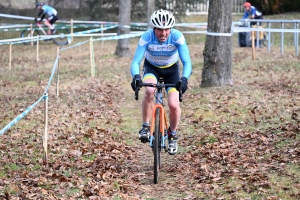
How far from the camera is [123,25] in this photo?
2373 cm

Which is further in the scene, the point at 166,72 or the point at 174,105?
the point at 166,72

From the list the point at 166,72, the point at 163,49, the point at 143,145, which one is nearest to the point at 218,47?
the point at 143,145

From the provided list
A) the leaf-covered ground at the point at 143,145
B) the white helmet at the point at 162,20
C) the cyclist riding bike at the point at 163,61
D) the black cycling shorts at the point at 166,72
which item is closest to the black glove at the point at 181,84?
the cyclist riding bike at the point at 163,61

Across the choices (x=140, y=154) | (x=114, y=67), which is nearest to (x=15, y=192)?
(x=140, y=154)

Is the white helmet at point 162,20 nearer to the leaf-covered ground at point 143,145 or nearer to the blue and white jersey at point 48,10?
the leaf-covered ground at point 143,145

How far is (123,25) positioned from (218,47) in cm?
973

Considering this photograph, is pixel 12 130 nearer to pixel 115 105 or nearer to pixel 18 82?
pixel 115 105

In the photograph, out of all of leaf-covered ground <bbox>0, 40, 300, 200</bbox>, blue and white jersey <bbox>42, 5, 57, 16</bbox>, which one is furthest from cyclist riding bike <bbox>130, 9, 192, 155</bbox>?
blue and white jersey <bbox>42, 5, 57, 16</bbox>

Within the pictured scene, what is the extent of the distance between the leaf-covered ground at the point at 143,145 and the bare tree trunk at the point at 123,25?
6116mm

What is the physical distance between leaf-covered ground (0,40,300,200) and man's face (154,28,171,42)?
1.69 metres

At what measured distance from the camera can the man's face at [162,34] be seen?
796 centimetres

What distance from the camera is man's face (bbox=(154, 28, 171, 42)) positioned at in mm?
7964

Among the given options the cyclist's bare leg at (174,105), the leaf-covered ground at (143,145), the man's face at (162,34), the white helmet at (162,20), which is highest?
the white helmet at (162,20)

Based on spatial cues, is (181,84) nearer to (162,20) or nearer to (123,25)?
(162,20)
